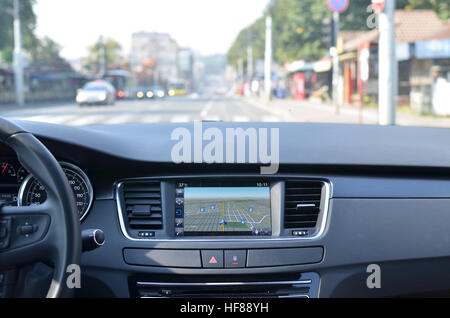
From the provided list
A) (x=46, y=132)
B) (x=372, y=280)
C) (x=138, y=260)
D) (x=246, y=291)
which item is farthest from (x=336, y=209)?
(x=46, y=132)

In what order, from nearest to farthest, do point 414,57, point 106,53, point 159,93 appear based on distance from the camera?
point 159,93 < point 414,57 < point 106,53

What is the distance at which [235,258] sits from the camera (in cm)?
277

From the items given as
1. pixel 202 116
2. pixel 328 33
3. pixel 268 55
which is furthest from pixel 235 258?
pixel 268 55

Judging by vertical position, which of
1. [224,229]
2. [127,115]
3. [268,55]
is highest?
[268,55]

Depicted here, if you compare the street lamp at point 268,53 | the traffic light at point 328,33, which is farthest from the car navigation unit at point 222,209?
the street lamp at point 268,53

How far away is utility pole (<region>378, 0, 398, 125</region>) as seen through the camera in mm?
11750

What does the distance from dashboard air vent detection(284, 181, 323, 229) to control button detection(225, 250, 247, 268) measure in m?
0.27

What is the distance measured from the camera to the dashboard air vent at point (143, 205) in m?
2.91

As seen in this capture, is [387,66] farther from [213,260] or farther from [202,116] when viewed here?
[202,116]

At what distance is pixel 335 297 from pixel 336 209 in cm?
41

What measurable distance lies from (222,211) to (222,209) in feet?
0.03

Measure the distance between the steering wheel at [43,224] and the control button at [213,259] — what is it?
74cm

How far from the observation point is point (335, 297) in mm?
2799

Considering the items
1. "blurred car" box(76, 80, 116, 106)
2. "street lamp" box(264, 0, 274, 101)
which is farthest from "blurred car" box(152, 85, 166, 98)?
"street lamp" box(264, 0, 274, 101)
